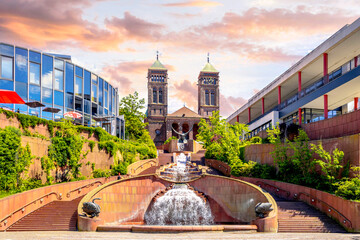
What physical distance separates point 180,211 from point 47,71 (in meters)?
20.9

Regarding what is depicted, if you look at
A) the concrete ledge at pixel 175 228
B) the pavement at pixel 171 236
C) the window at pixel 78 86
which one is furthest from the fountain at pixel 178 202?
the window at pixel 78 86

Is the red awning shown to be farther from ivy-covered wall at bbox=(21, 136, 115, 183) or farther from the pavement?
the pavement

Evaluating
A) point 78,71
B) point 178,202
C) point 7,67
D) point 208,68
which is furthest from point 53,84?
point 208,68

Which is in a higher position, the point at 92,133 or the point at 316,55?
the point at 316,55

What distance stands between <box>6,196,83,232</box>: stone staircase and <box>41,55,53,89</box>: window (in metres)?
18.2

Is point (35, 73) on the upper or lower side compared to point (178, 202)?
upper

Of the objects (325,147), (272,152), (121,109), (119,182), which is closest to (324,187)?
(325,147)

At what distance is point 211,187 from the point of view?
29.5 metres

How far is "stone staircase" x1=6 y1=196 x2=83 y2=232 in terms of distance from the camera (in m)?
20.4

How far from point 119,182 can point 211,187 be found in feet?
21.8

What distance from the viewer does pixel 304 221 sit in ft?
69.4

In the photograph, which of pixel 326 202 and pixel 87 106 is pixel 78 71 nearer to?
pixel 87 106

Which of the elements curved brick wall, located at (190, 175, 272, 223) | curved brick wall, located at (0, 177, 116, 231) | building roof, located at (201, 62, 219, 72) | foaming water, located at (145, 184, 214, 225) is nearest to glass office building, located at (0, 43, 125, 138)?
curved brick wall, located at (0, 177, 116, 231)

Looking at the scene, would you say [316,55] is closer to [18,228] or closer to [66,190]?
[66,190]
